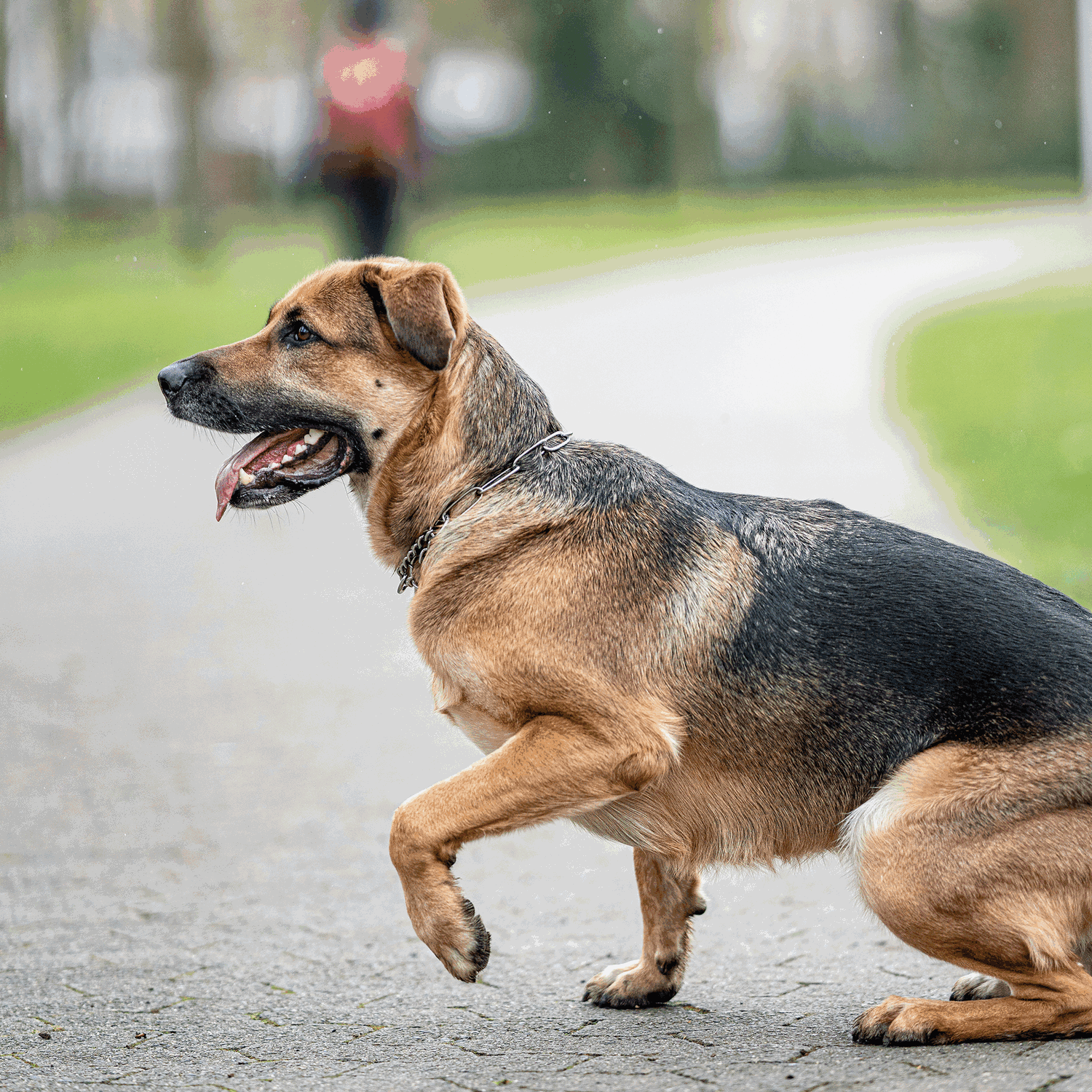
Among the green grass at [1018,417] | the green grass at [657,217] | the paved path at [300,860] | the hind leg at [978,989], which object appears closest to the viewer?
the paved path at [300,860]

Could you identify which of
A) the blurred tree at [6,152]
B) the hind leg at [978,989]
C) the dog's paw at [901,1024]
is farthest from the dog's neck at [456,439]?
the blurred tree at [6,152]

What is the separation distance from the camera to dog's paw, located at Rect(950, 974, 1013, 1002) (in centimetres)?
390

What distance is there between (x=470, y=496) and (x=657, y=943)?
1532 mm

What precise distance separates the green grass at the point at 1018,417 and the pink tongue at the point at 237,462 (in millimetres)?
6110

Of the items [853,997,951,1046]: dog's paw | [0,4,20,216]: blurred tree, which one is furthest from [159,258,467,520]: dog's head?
[0,4,20,216]: blurred tree

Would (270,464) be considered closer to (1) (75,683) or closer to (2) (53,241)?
(1) (75,683)

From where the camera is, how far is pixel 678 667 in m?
3.74

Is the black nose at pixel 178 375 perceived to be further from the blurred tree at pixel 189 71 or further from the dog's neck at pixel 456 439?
the blurred tree at pixel 189 71

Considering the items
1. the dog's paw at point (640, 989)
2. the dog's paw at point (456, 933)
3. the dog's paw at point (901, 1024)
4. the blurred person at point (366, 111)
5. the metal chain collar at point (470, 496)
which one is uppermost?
the blurred person at point (366, 111)

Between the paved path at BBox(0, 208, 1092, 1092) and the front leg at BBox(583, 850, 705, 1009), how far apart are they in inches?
2.8

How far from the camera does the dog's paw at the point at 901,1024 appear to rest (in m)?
3.53

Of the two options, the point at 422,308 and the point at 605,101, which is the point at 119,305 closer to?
the point at 605,101

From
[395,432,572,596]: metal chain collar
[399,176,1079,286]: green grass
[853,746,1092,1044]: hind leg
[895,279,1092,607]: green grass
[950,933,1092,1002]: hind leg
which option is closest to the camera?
[853,746,1092,1044]: hind leg

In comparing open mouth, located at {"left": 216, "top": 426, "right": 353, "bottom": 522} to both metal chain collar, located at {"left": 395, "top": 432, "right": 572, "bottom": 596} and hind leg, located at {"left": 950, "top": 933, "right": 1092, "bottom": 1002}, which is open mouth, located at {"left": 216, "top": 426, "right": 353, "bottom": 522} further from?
hind leg, located at {"left": 950, "top": 933, "right": 1092, "bottom": 1002}
